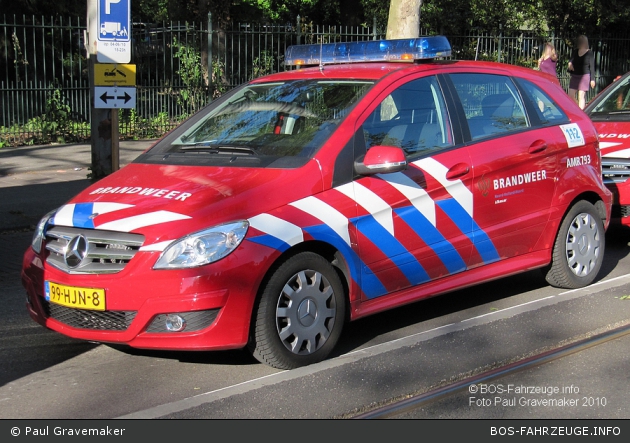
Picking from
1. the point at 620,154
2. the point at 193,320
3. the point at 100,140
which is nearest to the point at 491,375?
the point at 193,320

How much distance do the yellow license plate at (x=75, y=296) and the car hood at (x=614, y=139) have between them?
5.47 meters

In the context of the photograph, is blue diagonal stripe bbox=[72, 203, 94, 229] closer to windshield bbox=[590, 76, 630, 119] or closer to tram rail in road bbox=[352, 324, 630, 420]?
tram rail in road bbox=[352, 324, 630, 420]

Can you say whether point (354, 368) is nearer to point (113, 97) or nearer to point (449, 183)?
point (449, 183)

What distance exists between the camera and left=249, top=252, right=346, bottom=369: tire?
461 cm

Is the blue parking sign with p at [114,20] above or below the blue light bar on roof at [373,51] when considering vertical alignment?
above

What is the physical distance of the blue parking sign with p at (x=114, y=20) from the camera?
8.40 metres

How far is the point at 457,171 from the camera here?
5578mm

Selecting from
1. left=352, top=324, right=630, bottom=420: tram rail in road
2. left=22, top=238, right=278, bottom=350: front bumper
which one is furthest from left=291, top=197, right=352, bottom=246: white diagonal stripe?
left=352, top=324, right=630, bottom=420: tram rail in road

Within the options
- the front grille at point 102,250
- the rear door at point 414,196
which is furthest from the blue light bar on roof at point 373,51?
the front grille at point 102,250

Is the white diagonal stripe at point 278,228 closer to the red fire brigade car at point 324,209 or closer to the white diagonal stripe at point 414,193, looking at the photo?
the red fire brigade car at point 324,209

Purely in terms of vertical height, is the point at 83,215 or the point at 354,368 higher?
the point at 83,215

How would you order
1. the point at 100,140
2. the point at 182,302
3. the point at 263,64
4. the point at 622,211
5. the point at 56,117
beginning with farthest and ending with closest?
1. the point at 263,64
2. the point at 56,117
3. the point at 100,140
4. the point at 622,211
5. the point at 182,302

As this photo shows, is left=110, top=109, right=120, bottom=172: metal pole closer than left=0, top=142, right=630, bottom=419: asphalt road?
No

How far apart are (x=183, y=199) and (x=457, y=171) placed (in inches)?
75.6
